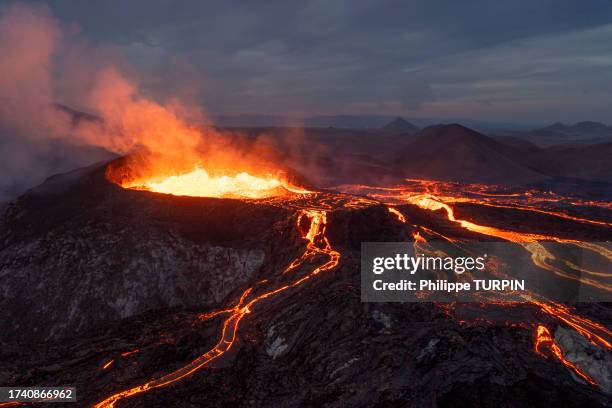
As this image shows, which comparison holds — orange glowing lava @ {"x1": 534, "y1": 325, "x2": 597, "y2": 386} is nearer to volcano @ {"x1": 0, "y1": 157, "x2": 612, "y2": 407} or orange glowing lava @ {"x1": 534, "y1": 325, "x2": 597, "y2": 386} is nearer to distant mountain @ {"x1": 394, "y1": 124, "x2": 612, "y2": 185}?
volcano @ {"x1": 0, "y1": 157, "x2": 612, "y2": 407}

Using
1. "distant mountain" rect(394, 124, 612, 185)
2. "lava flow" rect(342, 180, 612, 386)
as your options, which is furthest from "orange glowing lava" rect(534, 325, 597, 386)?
"distant mountain" rect(394, 124, 612, 185)

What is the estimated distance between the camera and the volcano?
17391 millimetres

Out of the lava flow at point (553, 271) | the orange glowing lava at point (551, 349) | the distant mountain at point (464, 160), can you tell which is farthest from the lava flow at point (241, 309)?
the distant mountain at point (464, 160)

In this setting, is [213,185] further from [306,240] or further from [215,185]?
[306,240]

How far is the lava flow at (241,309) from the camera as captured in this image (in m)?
19.0

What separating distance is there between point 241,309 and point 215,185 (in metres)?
24.1

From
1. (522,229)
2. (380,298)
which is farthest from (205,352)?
(522,229)

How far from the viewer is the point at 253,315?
24047 millimetres

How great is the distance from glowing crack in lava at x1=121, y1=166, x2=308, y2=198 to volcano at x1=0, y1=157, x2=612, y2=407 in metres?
4.17

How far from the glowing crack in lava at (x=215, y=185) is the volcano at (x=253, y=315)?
4166 millimetres

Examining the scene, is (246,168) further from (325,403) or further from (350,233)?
(325,403)

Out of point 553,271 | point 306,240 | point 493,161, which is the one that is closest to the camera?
point 553,271

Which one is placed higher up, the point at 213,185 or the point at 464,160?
the point at 464,160

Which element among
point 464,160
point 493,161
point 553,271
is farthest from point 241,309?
point 493,161
